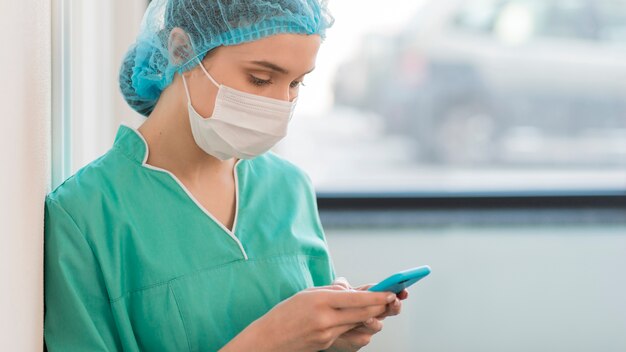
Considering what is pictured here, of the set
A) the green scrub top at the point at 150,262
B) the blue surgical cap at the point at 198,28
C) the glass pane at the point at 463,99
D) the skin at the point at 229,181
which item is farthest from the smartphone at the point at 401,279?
the glass pane at the point at 463,99

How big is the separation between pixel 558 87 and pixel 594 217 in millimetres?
497

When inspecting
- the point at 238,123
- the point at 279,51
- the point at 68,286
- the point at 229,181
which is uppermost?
the point at 279,51

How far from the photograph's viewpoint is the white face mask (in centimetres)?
128

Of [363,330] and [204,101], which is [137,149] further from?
[363,330]

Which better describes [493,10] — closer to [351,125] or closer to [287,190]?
[351,125]

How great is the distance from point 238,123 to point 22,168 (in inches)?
14.1

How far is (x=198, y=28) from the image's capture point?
4.29 ft

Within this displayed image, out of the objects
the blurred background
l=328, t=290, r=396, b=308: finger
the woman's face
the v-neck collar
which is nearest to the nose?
the woman's face

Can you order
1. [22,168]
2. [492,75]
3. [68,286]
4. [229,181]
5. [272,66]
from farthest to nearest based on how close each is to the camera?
[492,75], [229,181], [272,66], [68,286], [22,168]

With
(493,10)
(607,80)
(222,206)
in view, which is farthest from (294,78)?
(607,80)

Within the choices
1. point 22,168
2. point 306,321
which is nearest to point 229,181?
point 306,321

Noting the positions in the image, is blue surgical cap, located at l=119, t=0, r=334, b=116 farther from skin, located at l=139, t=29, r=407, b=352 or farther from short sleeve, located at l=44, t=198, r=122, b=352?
short sleeve, located at l=44, t=198, r=122, b=352

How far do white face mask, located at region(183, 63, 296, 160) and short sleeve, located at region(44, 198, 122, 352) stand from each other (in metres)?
0.25

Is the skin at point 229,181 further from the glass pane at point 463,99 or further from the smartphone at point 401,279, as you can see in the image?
the glass pane at point 463,99
